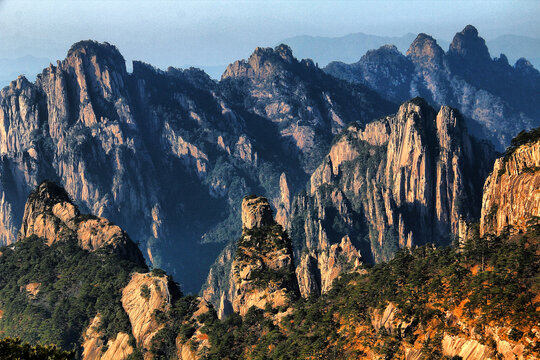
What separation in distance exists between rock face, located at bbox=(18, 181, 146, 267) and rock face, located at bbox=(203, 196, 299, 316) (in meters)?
28.4

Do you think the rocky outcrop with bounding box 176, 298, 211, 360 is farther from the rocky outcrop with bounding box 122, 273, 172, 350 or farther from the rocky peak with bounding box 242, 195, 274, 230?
the rocky peak with bounding box 242, 195, 274, 230

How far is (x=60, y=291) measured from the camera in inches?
4277

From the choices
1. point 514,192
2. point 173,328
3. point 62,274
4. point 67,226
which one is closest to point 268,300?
point 173,328

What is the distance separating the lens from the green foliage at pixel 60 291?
9800cm

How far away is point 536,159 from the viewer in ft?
220

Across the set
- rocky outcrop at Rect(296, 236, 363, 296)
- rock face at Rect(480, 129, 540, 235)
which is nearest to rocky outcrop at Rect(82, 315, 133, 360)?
rocky outcrop at Rect(296, 236, 363, 296)

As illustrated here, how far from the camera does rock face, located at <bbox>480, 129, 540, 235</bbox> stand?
65.4 meters

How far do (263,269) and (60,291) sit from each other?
39.8 m

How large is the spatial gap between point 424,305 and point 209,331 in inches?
1334

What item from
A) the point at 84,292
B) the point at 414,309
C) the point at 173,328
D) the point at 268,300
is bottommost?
the point at 414,309

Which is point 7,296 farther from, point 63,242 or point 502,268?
point 502,268

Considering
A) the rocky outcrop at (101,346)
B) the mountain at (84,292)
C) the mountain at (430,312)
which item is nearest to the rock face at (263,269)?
the mountain at (430,312)

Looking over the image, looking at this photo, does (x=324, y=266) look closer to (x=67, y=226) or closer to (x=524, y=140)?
(x=67, y=226)

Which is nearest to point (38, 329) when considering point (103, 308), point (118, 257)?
point (103, 308)
